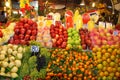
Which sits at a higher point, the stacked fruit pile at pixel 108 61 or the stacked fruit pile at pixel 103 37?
the stacked fruit pile at pixel 103 37

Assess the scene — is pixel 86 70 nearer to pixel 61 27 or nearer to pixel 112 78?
pixel 112 78

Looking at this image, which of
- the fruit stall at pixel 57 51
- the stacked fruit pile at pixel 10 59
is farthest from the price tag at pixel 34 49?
the stacked fruit pile at pixel 10 59

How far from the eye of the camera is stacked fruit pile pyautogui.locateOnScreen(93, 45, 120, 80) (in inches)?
157

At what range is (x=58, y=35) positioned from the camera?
14.8 feet

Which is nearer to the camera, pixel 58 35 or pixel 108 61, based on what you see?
pixel 108 61

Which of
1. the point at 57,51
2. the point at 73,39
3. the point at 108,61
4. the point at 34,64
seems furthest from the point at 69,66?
the point at 73,39

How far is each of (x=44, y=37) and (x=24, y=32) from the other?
1.01 feet

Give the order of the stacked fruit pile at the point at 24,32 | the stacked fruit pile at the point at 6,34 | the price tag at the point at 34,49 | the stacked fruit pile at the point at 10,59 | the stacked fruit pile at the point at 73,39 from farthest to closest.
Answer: the stacked fruit pile at the point at 73,39
the stacked fruit pile at the point at 24,32
the stacked fruit pile at the point at 6,34
the price tag at the point at 34,49
the stacked fruit pile at the point at 10,59

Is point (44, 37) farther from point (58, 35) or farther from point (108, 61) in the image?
point (108, 61)

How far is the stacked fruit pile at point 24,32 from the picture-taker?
4.29 meters

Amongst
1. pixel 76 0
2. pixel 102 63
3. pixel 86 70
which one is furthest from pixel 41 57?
pixel 76 0

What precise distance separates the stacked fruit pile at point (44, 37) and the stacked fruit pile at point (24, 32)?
7 centimetres

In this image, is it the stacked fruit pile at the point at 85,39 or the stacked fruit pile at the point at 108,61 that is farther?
the stacked fruit pile at the point at 85,39

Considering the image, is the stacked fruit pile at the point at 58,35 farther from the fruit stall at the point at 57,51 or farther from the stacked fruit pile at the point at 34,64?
the stacked fruit pile at the point at 34,64
